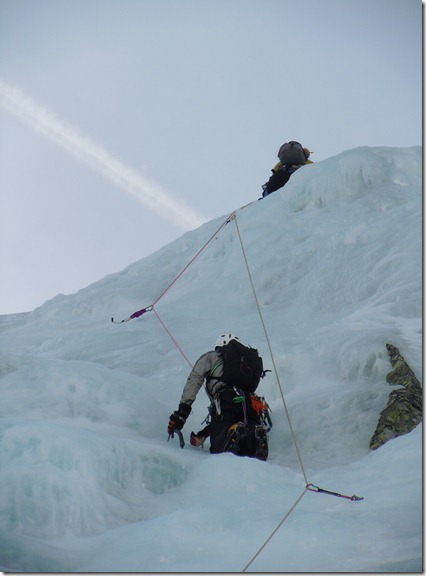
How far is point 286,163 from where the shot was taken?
52.9 ft

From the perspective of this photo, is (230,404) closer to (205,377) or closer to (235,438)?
(235,438)

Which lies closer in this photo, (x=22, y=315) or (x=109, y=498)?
(x=109, y=498)

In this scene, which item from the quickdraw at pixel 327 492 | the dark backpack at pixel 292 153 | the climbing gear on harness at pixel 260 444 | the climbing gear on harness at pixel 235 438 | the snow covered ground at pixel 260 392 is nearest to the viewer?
the snow covered ground at pixel 260 392

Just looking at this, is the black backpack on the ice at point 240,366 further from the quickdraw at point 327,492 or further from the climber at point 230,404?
the quickdraw at point 327,492

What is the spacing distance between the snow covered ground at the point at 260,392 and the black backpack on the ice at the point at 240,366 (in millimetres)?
734

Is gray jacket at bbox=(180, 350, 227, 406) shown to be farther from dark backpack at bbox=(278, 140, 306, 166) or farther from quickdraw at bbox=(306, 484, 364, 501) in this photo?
dark backpack at bbox=(278, 140, 306, 166)

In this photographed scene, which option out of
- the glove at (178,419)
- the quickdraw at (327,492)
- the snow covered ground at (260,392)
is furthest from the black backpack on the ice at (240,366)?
the quickdraw at (327,492)

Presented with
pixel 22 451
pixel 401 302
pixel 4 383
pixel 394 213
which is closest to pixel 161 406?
pixel 4 383

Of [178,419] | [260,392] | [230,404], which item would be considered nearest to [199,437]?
[178,419]

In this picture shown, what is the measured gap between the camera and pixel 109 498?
4.68 meters

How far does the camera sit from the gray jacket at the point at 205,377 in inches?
254

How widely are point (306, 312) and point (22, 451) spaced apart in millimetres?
6549

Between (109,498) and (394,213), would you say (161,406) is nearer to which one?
(109,498)

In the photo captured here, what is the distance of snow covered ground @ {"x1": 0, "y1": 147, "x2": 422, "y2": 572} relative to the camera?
3.90 metres
